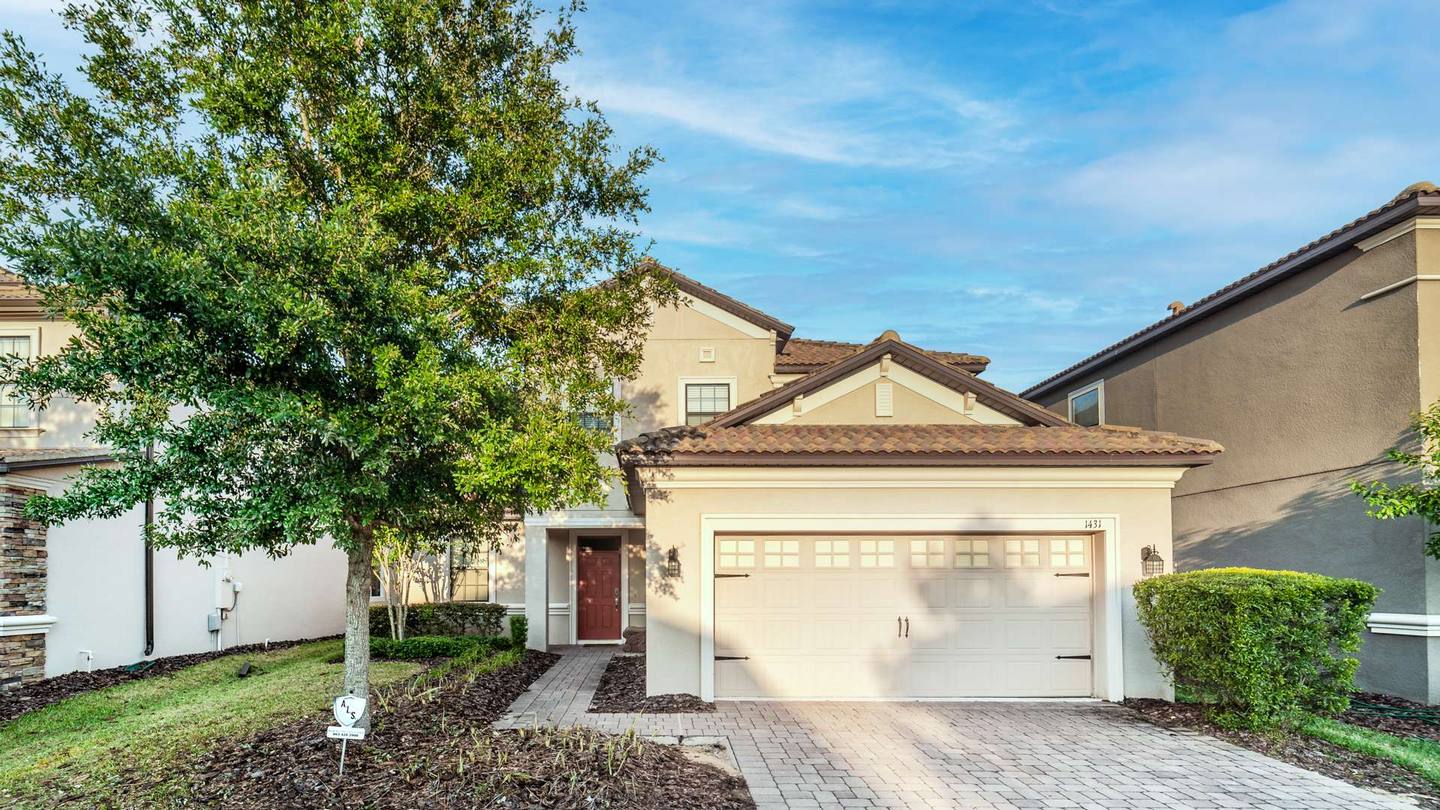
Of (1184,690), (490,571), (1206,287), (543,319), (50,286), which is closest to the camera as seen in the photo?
(50,286)

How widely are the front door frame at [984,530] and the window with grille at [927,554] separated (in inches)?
8.0

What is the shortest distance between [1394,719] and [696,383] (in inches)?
455

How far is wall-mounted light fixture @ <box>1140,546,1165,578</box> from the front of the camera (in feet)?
32.6

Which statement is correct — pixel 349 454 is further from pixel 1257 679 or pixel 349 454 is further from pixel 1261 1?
pixel 1261 1

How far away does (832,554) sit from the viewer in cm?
1020

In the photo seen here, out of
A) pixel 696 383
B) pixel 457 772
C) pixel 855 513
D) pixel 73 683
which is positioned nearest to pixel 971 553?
pixel 855 513

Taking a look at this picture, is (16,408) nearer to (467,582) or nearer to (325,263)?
(467,582)

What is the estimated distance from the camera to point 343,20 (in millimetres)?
6824

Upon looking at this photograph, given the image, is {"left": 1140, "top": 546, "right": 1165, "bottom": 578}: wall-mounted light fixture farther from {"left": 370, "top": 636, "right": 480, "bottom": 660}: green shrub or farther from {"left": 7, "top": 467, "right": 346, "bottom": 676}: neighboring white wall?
{"left": 7, "top": 467, "right": 346, "bottom": 676}: neighboring white wall

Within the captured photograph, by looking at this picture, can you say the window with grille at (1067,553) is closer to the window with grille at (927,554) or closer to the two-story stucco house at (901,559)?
the two-story stucco house at (901,559)

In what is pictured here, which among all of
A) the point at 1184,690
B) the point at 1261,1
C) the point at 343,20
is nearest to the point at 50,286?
the point at 343,20

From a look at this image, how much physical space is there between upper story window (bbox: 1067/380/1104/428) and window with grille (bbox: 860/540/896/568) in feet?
27.3

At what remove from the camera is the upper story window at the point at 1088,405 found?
16984 mm

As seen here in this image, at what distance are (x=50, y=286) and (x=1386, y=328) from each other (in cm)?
1405
